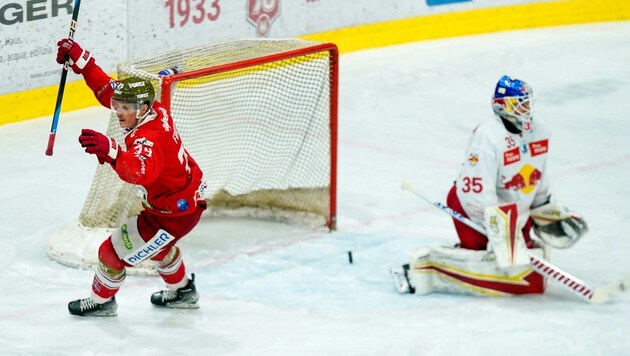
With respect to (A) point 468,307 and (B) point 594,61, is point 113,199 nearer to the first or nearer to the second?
(A) point 468,307

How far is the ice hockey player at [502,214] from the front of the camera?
5016 millimetres

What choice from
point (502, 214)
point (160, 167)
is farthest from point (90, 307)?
point (502, 214)

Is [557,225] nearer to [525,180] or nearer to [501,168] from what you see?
[525,180]

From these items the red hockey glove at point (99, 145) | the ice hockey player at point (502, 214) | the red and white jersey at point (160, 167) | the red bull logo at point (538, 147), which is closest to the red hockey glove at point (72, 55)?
the red and white jersey at point (160, 167)

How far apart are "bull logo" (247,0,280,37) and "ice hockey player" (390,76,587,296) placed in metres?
3.46

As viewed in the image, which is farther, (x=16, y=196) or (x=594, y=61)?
(x=594, y=61)

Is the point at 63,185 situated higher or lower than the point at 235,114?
lower

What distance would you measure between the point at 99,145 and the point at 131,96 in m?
0.32

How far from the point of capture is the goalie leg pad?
516 cm

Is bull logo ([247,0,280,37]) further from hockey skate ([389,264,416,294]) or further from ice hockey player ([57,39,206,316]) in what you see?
ice hockey player ([57,39,206,316])

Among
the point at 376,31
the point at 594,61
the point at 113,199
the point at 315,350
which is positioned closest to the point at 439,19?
the point at 376,31

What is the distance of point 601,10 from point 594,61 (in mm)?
1093

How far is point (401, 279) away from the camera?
5383 millimetres

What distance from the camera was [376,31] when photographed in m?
9.31
